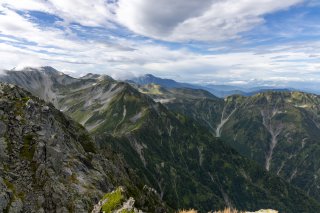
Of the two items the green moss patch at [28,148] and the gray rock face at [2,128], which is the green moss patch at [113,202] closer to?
the green moss patch at [28,148]

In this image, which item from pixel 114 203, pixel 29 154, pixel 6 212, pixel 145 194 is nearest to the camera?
pixel 114 203

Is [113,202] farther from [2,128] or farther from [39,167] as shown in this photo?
[2,128]

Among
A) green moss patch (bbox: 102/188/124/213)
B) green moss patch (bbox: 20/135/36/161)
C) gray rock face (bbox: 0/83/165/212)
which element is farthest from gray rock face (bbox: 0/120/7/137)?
green moss patch (bbox: 102/188/124/213)

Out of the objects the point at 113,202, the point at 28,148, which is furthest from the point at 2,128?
the point at 113,202

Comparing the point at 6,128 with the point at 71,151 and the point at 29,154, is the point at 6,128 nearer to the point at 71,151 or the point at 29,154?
the point at 29,154

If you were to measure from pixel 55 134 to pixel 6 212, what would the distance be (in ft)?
79.1

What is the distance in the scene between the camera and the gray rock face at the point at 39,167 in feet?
164

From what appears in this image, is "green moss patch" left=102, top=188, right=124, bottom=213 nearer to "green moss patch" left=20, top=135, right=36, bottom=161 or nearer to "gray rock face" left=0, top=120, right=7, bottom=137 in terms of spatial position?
"green moss patch" left=20, top=135, right=36, bottom=161

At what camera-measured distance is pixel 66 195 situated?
56062mm

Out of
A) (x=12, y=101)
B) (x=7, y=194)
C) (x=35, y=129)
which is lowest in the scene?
(x=7, y=194)

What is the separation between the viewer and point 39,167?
5534 centimetres

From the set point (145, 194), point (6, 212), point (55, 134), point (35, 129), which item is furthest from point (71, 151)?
point (145, 194)

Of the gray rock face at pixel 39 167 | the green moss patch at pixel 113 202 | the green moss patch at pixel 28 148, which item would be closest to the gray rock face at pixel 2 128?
the gray rock face at pixel 39 167

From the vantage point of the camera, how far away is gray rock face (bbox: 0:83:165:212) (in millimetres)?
50019
